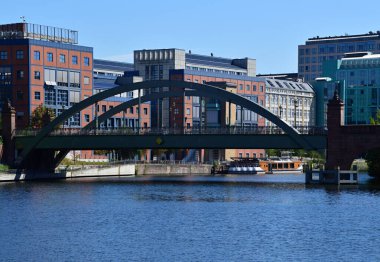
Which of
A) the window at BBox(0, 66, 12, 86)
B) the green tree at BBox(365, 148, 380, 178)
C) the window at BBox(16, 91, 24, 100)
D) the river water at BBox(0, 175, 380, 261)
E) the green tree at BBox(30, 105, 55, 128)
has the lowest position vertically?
the river water at BBox(0, 175, 380, 261)

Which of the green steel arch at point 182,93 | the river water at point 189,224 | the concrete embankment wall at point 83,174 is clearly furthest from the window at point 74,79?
the river water at point 189,224

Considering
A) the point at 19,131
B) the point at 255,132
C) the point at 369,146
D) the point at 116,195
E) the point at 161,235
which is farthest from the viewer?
the point at 19,131

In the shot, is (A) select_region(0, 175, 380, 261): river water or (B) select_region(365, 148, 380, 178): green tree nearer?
(A) select_region(0, 175, 380, 261): river water

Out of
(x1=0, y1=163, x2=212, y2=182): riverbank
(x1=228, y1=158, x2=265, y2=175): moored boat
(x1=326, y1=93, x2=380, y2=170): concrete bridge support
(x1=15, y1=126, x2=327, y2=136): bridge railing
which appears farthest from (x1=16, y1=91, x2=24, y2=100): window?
(x1=326, y1=93, x2=380, y2=170): concrete bridge support

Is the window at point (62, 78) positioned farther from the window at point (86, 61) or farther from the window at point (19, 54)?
the window at point (19, 54)

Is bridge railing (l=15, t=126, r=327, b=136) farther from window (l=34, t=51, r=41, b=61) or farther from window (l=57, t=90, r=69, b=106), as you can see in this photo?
window (l=57, t=90, r=69, b=106)

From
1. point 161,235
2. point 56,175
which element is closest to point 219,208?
point 161,235

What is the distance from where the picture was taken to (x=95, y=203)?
9381 cm

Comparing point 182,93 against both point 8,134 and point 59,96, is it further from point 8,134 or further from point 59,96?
point 59,96

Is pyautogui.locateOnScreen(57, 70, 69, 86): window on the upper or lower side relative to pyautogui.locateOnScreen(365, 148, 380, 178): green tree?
upper

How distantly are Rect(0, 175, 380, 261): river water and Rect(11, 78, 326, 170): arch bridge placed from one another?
7.19 metres

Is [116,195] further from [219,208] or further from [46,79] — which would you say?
[46,79]

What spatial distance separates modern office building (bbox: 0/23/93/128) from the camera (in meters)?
171

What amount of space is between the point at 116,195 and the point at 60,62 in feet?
254
